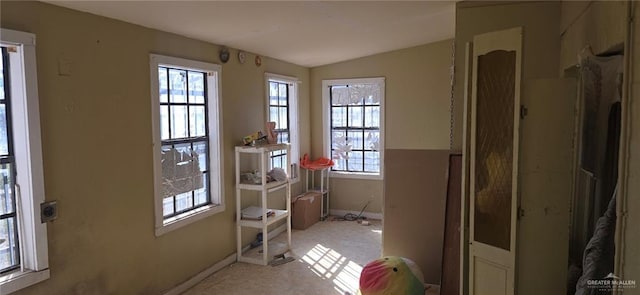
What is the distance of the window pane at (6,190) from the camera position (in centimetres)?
241

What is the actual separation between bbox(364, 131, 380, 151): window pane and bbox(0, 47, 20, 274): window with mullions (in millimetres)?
4568

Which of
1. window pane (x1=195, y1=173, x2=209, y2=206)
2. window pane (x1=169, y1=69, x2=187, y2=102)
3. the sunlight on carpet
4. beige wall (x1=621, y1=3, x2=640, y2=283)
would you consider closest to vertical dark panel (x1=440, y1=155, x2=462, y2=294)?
the sunlight on carpet

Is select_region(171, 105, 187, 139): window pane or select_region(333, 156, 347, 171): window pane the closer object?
select_region(171, 105, 187, 139): window pane

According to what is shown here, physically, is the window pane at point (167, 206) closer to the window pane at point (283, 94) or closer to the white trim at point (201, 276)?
the white trim at point (201, 276)

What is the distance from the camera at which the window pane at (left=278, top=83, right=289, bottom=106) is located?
564 centimetres

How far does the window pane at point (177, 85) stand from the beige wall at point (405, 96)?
2837mm

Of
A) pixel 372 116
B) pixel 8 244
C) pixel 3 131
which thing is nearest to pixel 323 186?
pixel 372 116

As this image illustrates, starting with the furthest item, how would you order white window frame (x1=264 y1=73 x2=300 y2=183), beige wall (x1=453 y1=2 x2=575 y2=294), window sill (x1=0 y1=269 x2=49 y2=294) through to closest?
white window frame (x1=264 y1=73 x2=300 y2=183) < window sill (x1=0 y1=269 x2=49 y2=294) < beige wall (x1=453 y1=2 x2=575 y2=294)

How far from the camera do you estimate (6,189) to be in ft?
7.97

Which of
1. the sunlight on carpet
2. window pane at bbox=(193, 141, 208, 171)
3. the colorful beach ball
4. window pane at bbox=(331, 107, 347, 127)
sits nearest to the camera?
the colorful beach ball

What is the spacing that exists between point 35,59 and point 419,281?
297cm

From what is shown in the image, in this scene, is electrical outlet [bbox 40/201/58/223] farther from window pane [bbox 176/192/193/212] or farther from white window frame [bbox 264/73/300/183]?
white window frame [bbox 264/73/300/183]

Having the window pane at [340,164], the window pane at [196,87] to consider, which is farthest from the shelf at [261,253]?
the window pane at [340,164]

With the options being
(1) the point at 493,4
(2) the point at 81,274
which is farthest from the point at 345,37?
(2) the point at 81,274
